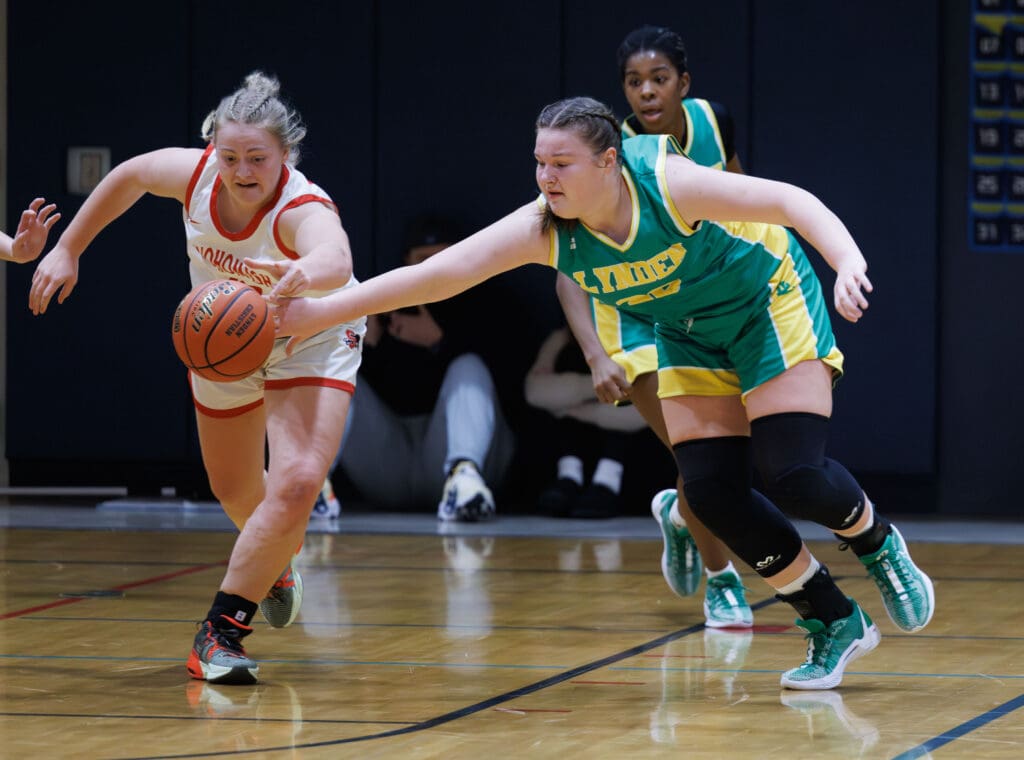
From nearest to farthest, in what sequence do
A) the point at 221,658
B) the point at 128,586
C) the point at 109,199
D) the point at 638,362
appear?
the point at 221,658
the point at 109,199
the point at 638,362
the point at 128,586

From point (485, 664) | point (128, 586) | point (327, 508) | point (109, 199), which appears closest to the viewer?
point (485, 664)

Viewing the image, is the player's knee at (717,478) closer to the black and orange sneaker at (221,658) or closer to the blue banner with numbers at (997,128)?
the black and orange sneaker at (221,658)

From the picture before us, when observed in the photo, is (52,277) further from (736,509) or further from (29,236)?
(736,509)

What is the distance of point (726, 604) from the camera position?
15.6ft

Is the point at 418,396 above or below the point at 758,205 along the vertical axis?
below

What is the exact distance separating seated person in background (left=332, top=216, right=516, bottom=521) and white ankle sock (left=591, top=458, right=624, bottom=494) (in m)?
0.52

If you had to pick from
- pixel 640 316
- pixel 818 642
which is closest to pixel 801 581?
pixel 818 642

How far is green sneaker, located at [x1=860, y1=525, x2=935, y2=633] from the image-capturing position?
3.99 m

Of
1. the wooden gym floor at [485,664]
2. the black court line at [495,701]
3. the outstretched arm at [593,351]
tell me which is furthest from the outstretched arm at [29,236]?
the black court line at [495,701]

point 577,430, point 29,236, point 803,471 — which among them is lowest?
point 577,430

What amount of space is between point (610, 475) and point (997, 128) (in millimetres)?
2434

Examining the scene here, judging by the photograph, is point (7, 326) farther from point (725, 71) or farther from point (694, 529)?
point (694, 529)

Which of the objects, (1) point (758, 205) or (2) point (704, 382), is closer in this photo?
(1) point (758, 205)

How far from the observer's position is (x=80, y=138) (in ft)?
28.8
